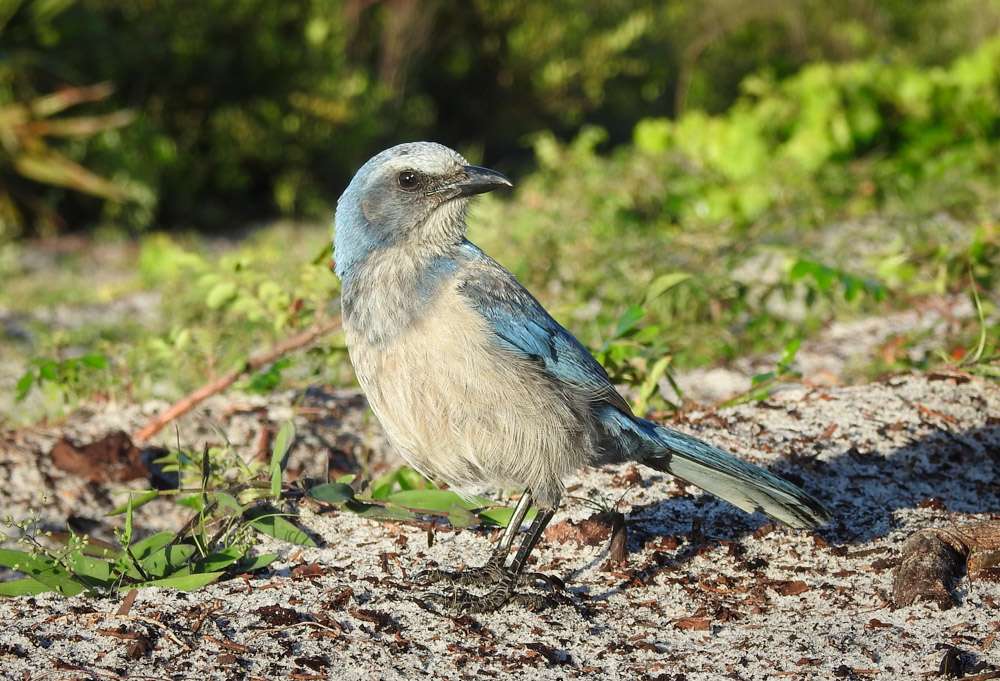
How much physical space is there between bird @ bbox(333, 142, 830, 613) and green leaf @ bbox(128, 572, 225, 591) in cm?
62

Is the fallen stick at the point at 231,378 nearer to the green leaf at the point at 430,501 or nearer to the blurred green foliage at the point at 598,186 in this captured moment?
the blurred green foliage at the point at 598,186

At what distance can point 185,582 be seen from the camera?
3.21 meters

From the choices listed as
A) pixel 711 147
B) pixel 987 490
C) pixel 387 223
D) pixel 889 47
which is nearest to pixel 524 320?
pixel 387 223

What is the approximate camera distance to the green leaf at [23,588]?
324 centimetres

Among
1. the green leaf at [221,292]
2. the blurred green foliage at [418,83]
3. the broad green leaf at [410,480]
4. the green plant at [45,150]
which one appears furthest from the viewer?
the blurred green foliage at [418,83]

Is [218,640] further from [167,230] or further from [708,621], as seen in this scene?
[167,230]

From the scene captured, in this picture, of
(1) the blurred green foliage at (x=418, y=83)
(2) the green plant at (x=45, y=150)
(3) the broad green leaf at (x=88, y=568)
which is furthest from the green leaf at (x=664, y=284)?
(2) the green plant at (x=45, y=150)

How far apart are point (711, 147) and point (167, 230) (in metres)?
4.63

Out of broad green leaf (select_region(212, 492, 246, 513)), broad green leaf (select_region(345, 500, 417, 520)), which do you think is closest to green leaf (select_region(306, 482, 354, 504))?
broad green leaf (select_region(345, 500, 417, 520))

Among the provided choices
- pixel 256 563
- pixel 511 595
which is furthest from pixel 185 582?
pixel 511 595

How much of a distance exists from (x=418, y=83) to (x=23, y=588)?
31.7 ft

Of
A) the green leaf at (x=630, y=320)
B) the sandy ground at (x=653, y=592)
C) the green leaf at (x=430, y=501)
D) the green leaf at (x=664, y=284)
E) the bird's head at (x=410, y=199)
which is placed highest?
the bird's head at (x=410, y=199)

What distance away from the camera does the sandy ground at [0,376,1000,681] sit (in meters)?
2.92

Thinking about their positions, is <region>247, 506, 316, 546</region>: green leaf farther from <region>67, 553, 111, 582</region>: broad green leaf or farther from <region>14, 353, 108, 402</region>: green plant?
<region>14, 353, 108, 402</region>: green plant
